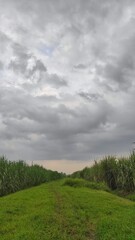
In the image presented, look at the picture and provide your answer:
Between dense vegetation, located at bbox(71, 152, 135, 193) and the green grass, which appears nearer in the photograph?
the green grass

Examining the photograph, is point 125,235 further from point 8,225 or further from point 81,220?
point 8,225

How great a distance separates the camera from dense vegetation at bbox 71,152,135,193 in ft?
113

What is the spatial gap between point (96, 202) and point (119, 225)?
7553 mm

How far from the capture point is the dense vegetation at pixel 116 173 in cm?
3456

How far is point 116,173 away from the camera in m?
38.4

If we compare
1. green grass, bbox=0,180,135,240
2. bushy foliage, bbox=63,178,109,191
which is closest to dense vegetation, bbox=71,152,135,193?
bushy foliage, bbox=63,178,109,191

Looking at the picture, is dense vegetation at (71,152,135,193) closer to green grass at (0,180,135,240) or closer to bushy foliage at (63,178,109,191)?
bushy foliage at (63,178,109,191)

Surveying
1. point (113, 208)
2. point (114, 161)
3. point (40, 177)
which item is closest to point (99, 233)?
point (113, 208)

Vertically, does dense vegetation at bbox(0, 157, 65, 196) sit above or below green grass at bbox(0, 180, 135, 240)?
above

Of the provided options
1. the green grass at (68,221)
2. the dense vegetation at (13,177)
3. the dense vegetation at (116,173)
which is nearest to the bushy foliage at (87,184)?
the dense vegetation at (116,173)

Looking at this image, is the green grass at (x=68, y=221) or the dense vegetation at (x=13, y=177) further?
the dense vegetation at (x=13, y=177)

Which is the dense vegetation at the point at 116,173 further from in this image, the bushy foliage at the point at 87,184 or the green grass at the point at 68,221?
the green grass at the point at 68,221

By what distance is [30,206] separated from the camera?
21438 mm

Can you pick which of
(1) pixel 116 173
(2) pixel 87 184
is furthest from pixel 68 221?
(1) pixel 116 173
